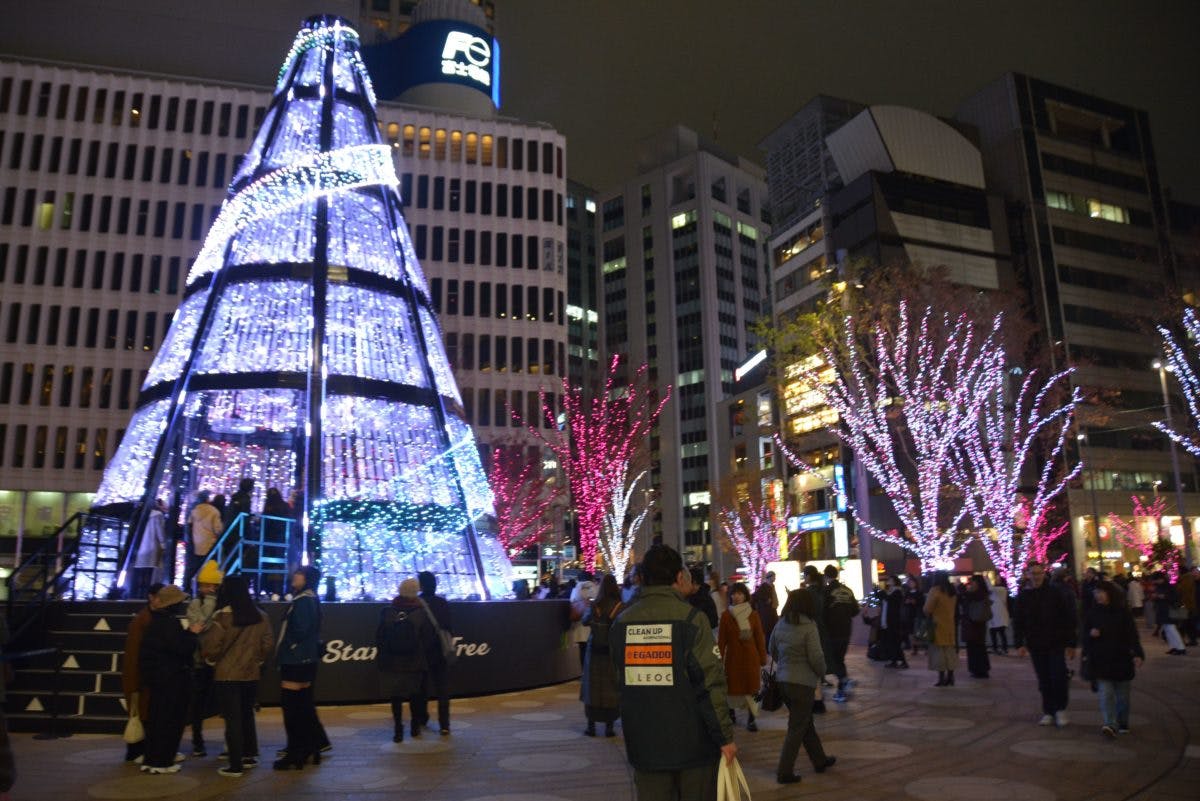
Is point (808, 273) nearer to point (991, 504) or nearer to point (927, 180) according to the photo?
point (927, 180)

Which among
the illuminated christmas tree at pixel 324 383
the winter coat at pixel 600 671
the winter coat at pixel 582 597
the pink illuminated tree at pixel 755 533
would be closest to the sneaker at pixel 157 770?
the winter coat at pixel 600 671

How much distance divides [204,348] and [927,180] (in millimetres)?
55417

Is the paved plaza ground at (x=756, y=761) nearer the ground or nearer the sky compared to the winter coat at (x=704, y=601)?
nearer the ground

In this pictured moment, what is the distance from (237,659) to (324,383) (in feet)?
22.5

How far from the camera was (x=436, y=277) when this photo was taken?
59312 mm

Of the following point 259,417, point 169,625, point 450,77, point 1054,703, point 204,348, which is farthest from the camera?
point 450,77

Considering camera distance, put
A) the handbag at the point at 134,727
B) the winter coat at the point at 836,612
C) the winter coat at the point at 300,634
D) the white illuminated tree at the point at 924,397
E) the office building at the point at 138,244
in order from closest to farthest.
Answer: the winter coat at the point at 300,634 → the handbag at the point at 134,727 → the winter coat at the point at 836,612 → the white illuminated tree at the point at 924,397 → the office building at the point at 138,244

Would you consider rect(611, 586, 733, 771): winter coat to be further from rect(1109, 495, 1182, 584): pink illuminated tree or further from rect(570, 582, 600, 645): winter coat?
rect(1109, 495, 1182, 584): pink illuminated tree

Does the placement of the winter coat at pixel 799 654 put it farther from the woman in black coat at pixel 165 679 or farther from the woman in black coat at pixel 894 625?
the woman in black coat at pixel 894 625

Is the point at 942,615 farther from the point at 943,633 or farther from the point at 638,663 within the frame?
the point at 638,663

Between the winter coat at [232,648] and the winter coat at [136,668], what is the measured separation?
0.63m

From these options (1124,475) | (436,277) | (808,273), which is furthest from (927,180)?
(436,277)

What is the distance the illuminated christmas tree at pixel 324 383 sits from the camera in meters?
14.1

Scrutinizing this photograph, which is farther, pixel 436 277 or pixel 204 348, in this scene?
pixel 436 277
